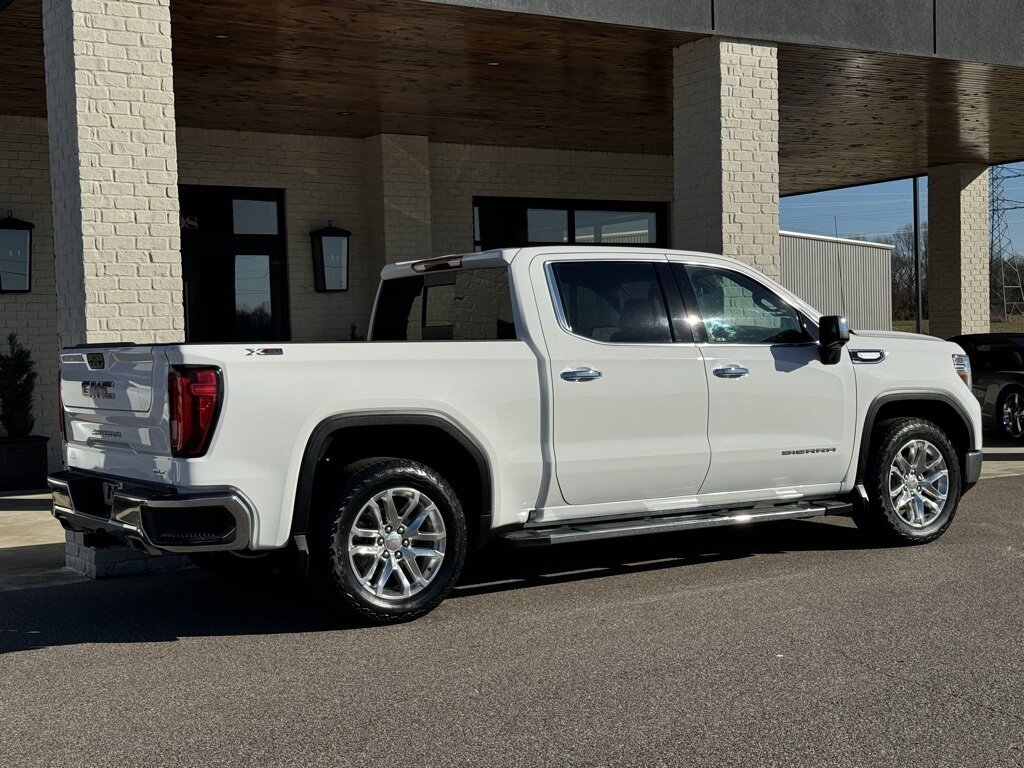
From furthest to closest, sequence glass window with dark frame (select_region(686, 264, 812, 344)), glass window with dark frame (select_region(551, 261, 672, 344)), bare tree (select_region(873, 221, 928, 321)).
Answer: bare tree (select_region(873, 221, 928, 321)), glass window with dark frame (select_region(686, 264, 812, 344)), glass window with dark frame (select_region(551, 261, 672, 344))

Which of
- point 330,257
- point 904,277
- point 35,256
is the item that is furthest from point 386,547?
point 904,277

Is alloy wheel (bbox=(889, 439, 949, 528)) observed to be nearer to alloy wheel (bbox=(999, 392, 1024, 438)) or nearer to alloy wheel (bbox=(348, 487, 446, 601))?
alloy wheel (bbox=(348, 487, 446, 601))

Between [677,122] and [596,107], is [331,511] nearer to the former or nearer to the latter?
[677,122]

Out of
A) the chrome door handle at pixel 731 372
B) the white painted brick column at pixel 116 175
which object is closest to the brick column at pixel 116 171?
the white painted brick column at pixel 116 175

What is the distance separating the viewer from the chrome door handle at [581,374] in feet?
23.5

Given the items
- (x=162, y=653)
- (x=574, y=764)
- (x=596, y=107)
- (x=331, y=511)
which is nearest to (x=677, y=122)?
(x=596, y=107)

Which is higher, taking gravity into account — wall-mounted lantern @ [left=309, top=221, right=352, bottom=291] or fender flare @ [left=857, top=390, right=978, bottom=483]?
wall-mounted lantern @ [left=309, top=221, right=352, bottom=291]

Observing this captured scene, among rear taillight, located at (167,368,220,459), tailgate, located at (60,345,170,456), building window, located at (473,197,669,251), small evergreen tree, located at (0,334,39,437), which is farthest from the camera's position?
building window, located at (473,197,669,251)

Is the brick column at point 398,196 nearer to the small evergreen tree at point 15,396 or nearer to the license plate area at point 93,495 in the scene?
the small evergreen tree at point 15,396

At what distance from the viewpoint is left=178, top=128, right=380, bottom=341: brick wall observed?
16.1 meters

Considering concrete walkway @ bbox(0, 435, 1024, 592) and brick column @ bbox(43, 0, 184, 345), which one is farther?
brick column @ bbox(43, 0, 184, 345)

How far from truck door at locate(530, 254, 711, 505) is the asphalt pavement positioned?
→ 0.69 metres

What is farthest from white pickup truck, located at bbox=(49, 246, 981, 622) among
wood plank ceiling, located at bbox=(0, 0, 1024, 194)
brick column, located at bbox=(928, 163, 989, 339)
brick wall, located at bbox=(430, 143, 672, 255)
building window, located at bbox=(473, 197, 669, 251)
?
brick column, located at bbox=(928, 163, 989, 339)

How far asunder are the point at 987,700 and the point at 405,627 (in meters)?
2.92
